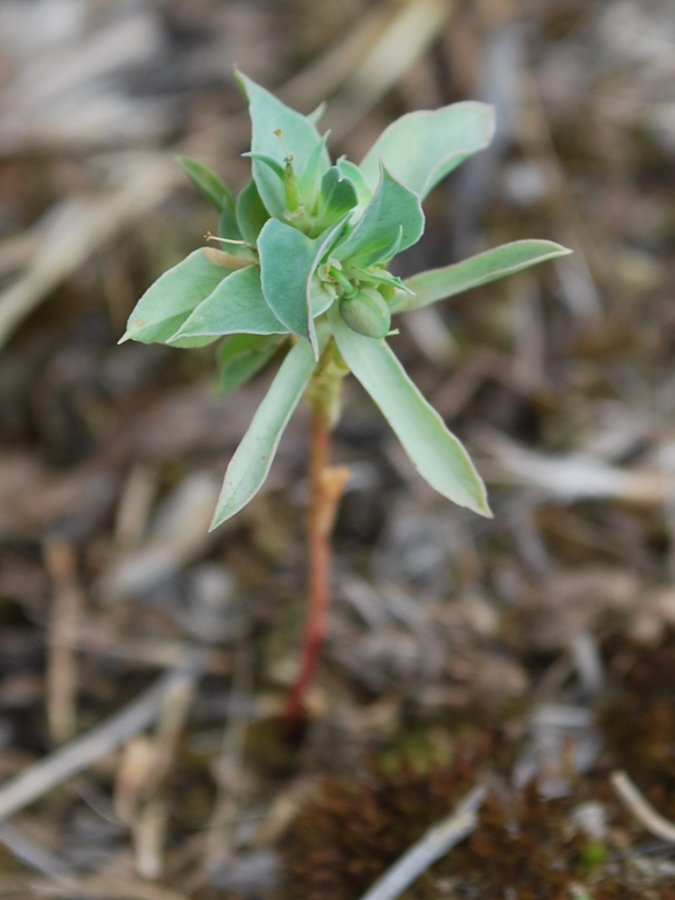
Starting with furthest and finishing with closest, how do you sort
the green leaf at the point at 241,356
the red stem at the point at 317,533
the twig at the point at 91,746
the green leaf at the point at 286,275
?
the twig at the point at 91,746, the red stem at the point at 317,533, the green leaf at the point at 241,356, the green leaf at the point at 286,275

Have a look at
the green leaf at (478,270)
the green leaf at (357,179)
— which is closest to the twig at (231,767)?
the green leaf at (478,270)

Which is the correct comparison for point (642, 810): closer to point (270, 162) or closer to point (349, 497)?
point (349, 497)

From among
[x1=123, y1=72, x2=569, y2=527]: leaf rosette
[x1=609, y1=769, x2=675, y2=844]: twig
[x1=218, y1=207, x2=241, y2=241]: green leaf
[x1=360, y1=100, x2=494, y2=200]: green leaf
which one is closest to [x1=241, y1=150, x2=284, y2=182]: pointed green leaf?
[x1=123, y1=72, x2=569, y2=527]: leaf rosette

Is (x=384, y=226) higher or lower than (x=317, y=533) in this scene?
higher

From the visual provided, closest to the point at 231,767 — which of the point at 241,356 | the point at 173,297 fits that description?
→ the point at 241,356

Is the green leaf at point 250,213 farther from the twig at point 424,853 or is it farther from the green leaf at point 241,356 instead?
the twig at point 424,853

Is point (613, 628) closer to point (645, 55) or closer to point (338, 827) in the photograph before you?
point (338, 827)
